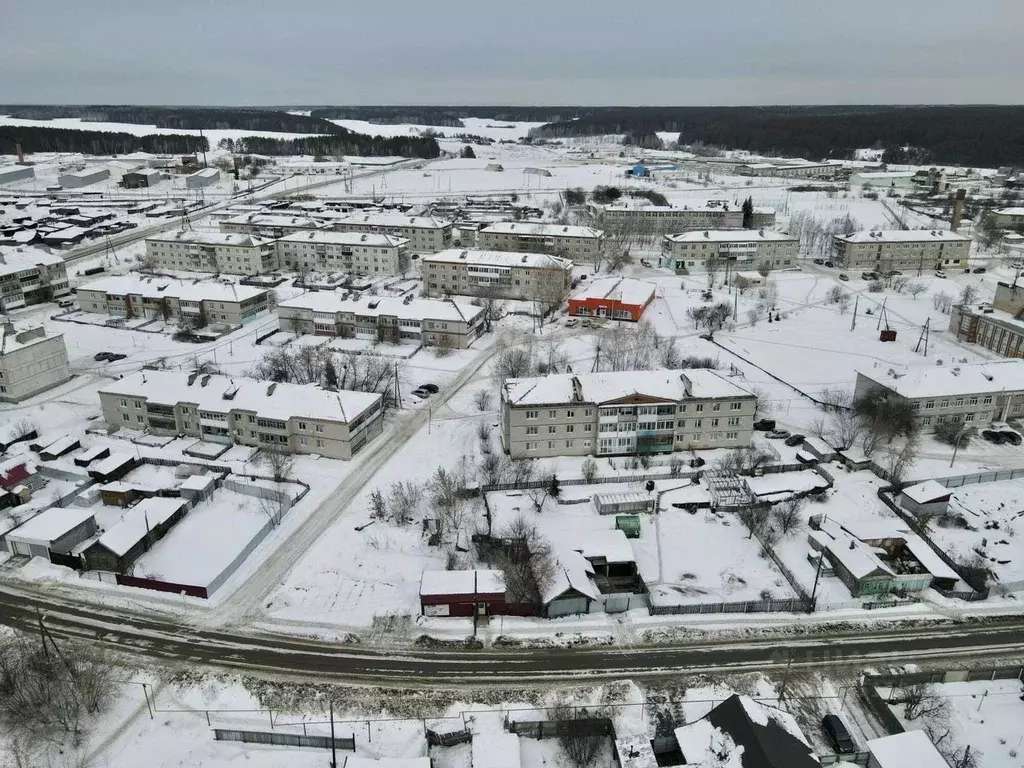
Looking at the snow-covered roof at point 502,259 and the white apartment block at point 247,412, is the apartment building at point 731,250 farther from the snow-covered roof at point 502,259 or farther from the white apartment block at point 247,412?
the white apartment block at point 247,412

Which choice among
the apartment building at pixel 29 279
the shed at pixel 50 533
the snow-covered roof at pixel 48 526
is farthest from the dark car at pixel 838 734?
the apartment building at pixel 29 279

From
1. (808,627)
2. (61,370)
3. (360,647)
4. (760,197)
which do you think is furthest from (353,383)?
(760,197)

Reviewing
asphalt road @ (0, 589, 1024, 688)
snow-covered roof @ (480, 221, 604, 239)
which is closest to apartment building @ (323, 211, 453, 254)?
snow-covered roof @ (480, 221, 604, 239)

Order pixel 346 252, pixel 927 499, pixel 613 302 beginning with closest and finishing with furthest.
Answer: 1. pixel 927 499
2. pixel 613 302
3. pixel 346 252

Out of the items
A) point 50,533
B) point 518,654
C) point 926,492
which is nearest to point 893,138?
point 926,492

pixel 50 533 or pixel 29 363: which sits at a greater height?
pixel 29 363

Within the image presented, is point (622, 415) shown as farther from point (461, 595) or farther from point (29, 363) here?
point (29, 363)
